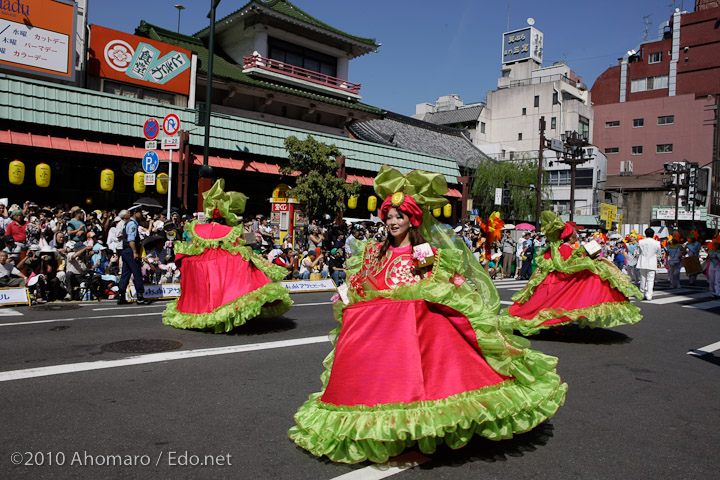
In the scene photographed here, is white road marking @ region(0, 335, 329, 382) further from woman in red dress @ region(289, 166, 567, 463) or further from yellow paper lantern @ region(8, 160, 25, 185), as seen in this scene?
yellow paper lantern @ region(8, 160, 25, 185)

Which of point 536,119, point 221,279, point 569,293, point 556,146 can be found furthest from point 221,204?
point 536,119

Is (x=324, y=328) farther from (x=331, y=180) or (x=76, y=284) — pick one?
(x=331, y=180)

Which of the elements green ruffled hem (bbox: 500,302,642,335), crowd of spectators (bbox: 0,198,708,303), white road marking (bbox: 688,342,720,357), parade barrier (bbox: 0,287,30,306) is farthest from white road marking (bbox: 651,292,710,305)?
parade barrier (bbox: 0,287,30,306)

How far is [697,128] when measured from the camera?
5178 cm

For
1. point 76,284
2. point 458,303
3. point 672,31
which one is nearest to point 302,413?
point 458,303

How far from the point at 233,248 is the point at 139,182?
11.0 m

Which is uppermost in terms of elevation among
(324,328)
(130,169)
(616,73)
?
(616,73)

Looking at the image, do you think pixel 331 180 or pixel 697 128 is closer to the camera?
pixel 331 180

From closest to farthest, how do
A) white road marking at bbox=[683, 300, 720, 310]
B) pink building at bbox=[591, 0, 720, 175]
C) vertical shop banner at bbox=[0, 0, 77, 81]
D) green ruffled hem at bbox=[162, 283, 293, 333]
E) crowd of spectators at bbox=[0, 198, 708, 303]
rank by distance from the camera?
green ruffled hem at bbox=[162, 283, 293, 333], crowd of spectators at bbox=[0, 198, 708, 303], white road marking at bbox=[683, 300, 720, 310], vertical shop banner at bbox=[0, 0, 77, 81], pink building at bbox=[591, 0, 720, 175]

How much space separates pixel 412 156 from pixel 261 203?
9218 millimetres

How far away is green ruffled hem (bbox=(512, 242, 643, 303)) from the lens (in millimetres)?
8016

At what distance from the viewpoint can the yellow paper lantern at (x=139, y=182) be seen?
17.3 m

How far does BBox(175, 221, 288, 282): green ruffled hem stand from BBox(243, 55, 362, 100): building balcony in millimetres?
18602

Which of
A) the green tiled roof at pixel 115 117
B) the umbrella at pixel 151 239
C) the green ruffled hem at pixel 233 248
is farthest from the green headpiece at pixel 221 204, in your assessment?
the green tiled roof at pixel 115 117
